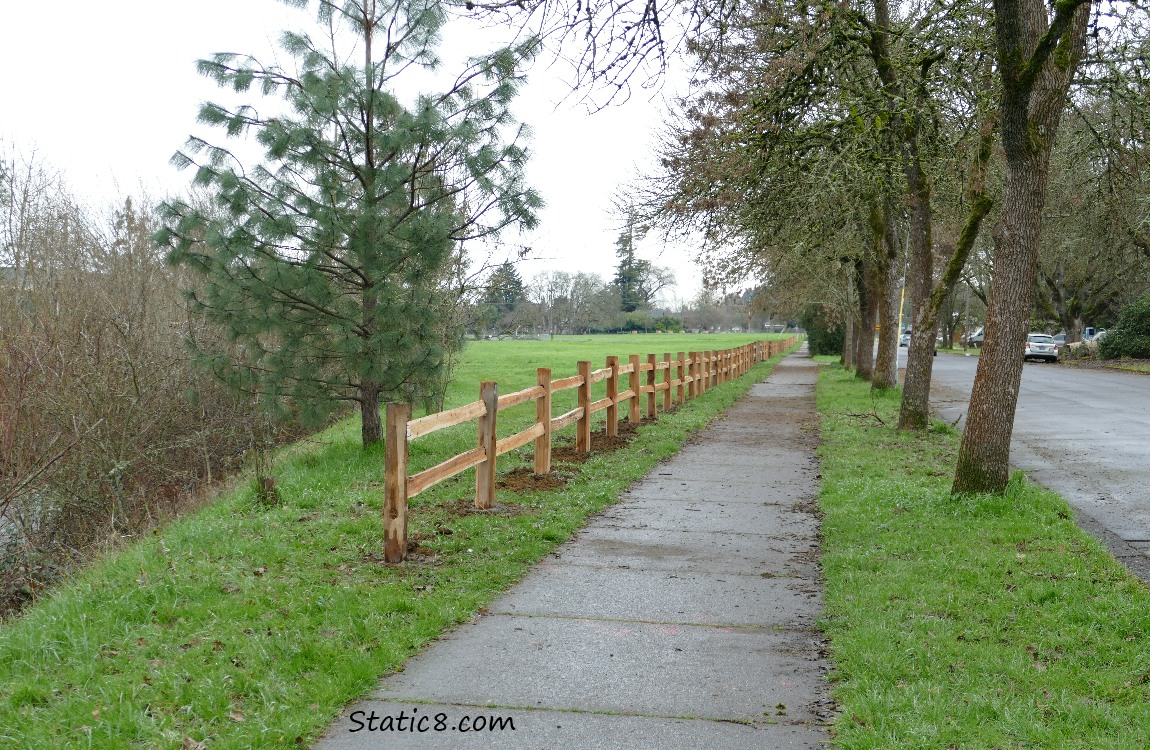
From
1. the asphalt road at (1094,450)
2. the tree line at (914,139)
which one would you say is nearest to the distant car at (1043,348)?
the asphalt road at (1094,450)

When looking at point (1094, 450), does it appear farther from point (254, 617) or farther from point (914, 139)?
point (254, 617)

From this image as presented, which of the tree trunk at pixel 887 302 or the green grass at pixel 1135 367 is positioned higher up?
the tree trunk at pixel 887 302

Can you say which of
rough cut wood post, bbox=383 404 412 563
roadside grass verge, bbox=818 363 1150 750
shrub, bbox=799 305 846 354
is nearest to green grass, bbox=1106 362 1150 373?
shrub, bbox=799 305 846 354

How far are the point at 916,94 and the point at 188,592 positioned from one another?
10.1 metres

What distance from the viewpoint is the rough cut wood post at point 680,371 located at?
20.4m

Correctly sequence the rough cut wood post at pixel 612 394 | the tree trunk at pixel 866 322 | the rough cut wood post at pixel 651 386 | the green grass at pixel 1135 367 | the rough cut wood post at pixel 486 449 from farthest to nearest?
the green grass at pixel 1135 367 < the tree trunk at pixel 866 322 < the rough cut wood post at pixel 651 386 < the rough cut wood post at pixel 612 394 < the rough cut wood post at pixel 486 449

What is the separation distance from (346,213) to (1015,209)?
7.07 meters

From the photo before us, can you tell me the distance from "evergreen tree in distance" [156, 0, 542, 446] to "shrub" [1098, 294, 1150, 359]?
3912 centimetres

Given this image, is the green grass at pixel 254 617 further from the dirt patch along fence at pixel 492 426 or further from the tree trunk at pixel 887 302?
the tree trunk at pixel 887 302

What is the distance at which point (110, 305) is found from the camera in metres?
14.4

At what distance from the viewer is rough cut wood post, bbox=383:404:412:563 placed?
6668 millimetres

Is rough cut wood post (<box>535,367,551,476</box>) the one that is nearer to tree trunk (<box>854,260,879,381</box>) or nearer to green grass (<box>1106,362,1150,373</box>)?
tree trunk (<box>854,260,879,381</box>)

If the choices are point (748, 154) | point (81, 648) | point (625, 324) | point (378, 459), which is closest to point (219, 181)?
point (378, 459)

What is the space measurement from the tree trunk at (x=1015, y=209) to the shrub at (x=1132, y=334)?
38621 millimetres
